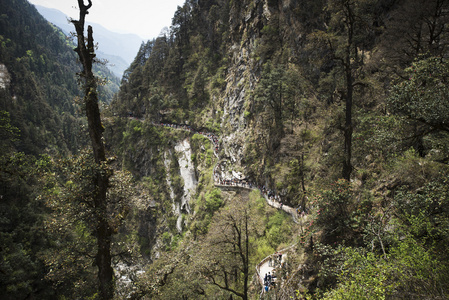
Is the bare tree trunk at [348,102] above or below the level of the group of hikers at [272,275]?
above

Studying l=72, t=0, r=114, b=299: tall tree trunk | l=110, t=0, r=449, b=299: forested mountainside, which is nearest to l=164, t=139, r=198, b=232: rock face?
l=110, t=0, r=449, b=299: forested mountainside

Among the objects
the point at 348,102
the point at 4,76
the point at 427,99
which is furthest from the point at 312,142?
the point at 4,76

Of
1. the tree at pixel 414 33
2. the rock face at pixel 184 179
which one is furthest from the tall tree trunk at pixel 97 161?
the rock face at pixel 184 179

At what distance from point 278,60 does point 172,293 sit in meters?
28.6

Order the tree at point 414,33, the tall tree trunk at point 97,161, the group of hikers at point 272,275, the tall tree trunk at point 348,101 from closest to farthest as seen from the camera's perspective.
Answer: the tall tree trunk at point 97,161 < the tall tree trunk at point 348,101 < the tree at point 414,33 < the group of hikers at point 272,275

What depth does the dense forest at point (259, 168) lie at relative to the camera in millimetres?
6766

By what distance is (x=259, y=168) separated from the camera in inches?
1129

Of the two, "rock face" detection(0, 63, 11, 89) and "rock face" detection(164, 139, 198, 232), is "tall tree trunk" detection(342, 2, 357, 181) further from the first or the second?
"rock face" detection(0, 63, 11, 89)

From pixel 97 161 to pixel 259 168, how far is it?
914 inches

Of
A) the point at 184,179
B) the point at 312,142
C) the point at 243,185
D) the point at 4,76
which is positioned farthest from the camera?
the point at 4,76

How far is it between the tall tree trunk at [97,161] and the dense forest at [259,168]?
0.36 ft

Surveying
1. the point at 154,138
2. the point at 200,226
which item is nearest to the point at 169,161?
the point at 154,138

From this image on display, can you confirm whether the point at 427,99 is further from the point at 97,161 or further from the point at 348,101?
the point at 97,161

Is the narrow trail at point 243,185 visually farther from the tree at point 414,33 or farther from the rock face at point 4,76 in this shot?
the rock face at point 4,76
